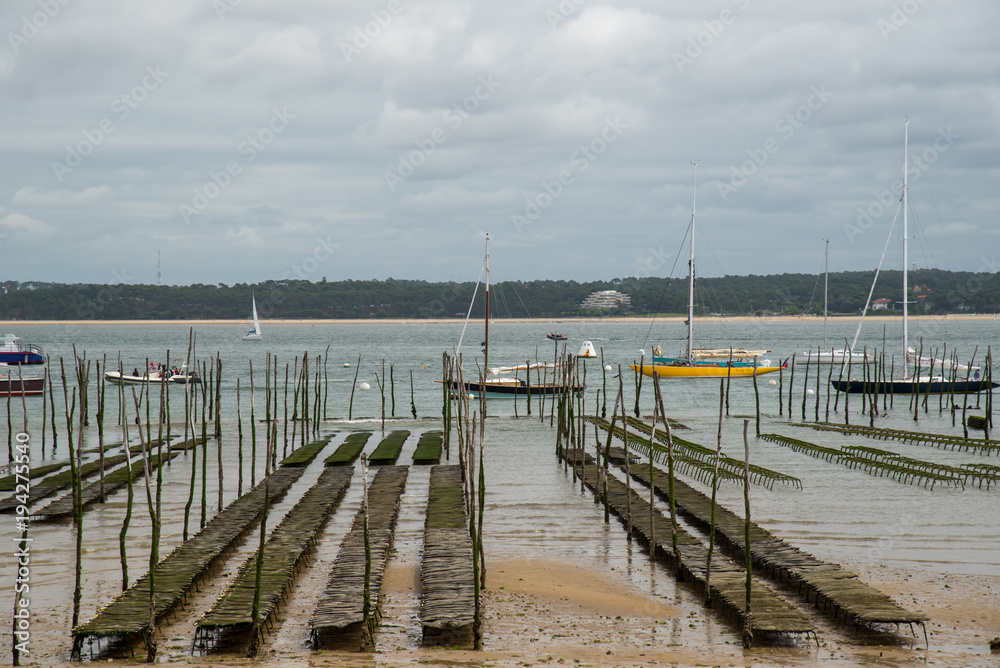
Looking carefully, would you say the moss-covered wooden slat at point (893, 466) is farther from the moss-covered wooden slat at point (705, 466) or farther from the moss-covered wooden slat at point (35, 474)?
A: the moss-covered wooden slat at point (35, 474)

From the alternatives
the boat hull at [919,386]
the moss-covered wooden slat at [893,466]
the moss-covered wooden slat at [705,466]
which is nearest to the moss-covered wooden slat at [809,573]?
the moss-covered wooden slat at [705,466]

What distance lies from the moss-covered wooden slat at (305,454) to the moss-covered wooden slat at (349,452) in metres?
0.74

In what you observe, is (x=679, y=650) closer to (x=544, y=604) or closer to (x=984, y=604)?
(x=544, y=604)

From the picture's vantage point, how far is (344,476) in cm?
2523

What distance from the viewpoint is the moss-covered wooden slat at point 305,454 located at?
28.7m

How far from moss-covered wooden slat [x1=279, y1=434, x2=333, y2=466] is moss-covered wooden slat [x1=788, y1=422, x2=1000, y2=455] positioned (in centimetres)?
2240

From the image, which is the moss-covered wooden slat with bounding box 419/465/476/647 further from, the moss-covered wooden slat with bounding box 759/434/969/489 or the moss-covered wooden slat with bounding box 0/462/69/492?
the moss-covered wooden slat with bounding box 759/434/969/489

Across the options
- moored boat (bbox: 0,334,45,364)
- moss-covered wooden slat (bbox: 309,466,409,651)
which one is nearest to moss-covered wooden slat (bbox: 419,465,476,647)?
moss-covered wooden slat (bbox: 309,466,409,651)

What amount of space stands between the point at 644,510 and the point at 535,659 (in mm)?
8979

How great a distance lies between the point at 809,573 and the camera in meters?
14.6

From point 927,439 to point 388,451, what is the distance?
820 inches

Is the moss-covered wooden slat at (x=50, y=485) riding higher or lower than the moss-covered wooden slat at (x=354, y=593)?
lower

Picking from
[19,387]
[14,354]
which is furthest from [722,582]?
[14,354]

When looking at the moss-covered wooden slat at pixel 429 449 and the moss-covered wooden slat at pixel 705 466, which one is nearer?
the moss-covered wooden slat at pixel 705 466
